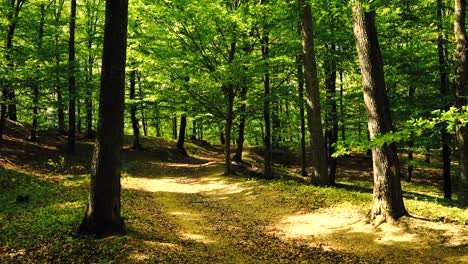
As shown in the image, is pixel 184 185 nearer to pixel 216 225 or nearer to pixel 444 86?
pixel 216 225

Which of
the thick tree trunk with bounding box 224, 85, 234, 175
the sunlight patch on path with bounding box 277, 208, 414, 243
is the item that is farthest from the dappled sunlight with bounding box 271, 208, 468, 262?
the thick tree trunk with bounding box 224, 85, 234, 175

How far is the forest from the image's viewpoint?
316 inches

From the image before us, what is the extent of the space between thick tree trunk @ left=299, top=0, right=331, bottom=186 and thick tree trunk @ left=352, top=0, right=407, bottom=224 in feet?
17.7

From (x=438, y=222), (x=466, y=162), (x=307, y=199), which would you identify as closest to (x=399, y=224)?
(x=438, y=222)

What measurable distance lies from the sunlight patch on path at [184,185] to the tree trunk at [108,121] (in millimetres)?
7948

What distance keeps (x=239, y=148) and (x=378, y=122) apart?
49.4 ft

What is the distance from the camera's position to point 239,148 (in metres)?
24.2

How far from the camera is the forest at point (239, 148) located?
8039 mm

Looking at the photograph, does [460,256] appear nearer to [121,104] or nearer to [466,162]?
Result: [466,162]

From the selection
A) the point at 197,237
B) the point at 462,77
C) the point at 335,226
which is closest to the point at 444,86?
the point at 462,77

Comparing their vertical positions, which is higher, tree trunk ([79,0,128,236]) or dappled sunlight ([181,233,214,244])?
tree trunk ([79,0,128,236])

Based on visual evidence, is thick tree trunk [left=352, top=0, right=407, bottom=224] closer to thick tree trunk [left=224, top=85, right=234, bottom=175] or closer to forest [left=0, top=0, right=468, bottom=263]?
forest [left=0, top=0, right=468, bottom=263]

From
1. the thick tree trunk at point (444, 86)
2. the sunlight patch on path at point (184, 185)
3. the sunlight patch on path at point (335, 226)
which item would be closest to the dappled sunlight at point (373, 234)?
the sunlight patch on path at point (335, 226)

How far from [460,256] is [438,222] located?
1.78m
